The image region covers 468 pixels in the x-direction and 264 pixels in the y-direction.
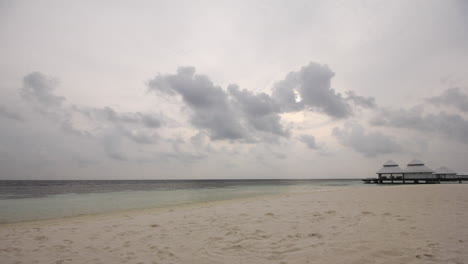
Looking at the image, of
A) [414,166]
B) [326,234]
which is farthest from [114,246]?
[414,166]

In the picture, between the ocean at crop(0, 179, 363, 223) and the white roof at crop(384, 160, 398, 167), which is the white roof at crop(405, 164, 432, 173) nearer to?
the white roof at crop(384, 160, 398, 167)

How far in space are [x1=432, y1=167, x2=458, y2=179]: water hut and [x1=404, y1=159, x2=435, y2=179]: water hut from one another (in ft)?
15.6

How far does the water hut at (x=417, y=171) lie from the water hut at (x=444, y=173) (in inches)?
187

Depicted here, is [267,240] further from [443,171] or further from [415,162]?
→ [443,171]

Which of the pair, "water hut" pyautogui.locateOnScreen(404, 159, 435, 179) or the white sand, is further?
"water hut" pyautogui.locateOnScreen(404, 159, 435, 179)

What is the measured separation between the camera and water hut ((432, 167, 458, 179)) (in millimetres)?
52125

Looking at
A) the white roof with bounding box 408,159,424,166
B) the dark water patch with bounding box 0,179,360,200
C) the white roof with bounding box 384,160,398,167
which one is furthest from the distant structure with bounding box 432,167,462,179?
the dark water patch with bounding box 0,179,360,200

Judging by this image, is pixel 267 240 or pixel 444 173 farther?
pixel 444 173

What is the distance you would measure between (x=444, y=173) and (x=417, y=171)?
9387 mm

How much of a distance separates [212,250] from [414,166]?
6095 centimetres

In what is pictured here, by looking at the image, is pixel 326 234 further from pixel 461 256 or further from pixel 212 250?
pixel 212 250

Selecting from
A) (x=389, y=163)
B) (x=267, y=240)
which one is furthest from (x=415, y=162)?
(x=267, y=240)

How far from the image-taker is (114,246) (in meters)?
6.03

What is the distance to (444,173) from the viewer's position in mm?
52312
